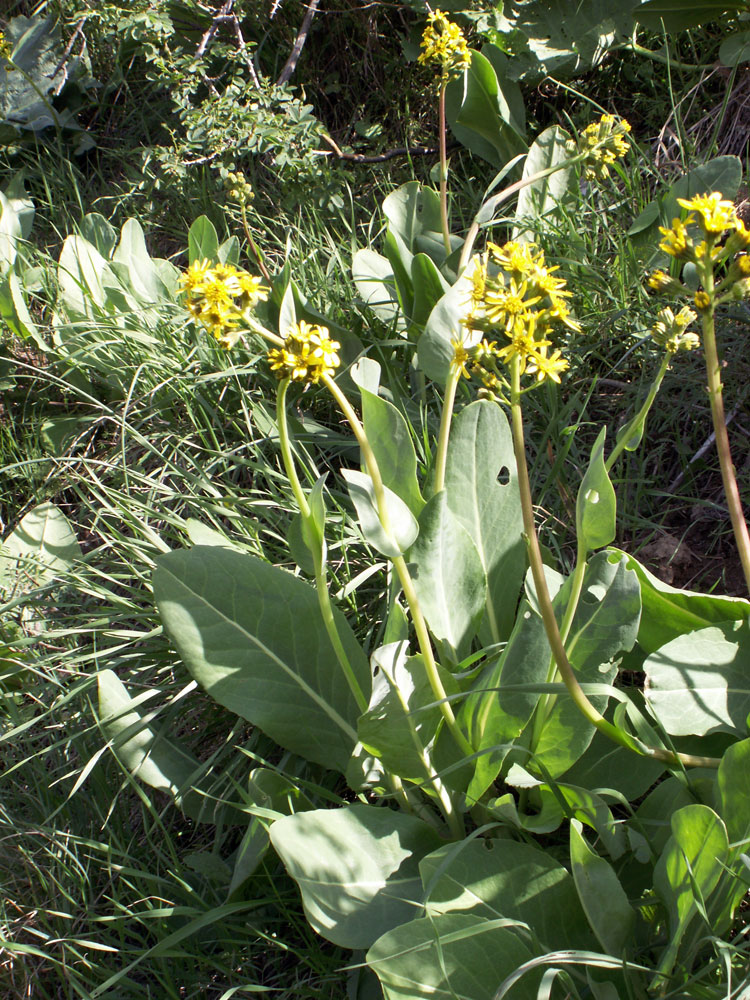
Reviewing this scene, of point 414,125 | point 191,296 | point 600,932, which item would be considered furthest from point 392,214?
point 600,932

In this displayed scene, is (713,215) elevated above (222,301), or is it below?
below

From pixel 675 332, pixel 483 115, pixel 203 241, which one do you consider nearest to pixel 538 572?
pixel 675 332

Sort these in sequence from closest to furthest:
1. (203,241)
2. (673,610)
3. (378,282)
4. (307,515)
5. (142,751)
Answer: (307,515) → (673,610) → (142,751) → (378,282) → (203,241)

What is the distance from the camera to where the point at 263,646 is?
1.65 metres

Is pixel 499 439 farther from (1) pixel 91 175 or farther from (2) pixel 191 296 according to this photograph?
(1) pixel 91 175

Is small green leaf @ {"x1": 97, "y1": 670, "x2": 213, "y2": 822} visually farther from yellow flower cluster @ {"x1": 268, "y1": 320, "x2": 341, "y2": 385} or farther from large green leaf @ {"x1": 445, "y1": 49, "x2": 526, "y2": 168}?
large green leaf @ {"x1": 445, "y1": 49, "x2": 526, "y2": 168}

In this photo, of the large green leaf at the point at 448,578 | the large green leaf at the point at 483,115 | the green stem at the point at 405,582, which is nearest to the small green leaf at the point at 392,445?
the large green leaf at the point at 448,578

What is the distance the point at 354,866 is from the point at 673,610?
2.50ft

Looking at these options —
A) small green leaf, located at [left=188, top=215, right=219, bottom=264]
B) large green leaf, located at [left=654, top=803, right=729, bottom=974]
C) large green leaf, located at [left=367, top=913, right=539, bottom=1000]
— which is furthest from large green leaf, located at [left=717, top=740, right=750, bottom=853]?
small green leaf, located at [left=188, top=215, right=219, bottom=264]

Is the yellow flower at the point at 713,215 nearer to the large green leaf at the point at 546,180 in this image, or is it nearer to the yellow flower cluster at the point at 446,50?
the yellow flower cluster at the point at 446,50

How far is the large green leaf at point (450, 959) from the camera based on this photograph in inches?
47.6

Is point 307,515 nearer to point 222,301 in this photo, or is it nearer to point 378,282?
point 222,301

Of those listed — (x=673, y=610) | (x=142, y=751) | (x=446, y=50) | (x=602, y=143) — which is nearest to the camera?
(x=673, y=610)

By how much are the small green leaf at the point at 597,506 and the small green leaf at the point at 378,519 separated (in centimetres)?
28
